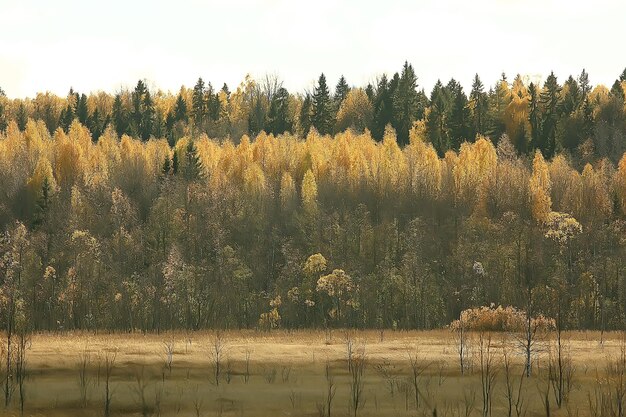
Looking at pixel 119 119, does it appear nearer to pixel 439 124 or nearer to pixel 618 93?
pixel 439 124

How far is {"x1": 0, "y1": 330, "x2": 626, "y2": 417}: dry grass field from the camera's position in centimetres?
3192

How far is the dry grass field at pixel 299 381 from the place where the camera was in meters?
31.9

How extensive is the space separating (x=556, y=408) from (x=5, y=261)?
82.7 metres

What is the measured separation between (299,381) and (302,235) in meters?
74.1

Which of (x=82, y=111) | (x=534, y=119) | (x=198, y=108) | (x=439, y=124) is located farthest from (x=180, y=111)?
(x=534, y=119)

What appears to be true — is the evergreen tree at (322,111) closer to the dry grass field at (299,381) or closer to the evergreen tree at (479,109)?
the evergreen tree at (479,109)

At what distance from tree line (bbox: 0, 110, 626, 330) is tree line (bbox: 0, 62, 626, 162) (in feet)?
31.8

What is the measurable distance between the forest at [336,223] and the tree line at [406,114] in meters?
0.55

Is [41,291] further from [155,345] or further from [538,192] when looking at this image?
[538,192]

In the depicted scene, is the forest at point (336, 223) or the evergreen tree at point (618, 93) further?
the evergreen tree at point (618, 93)

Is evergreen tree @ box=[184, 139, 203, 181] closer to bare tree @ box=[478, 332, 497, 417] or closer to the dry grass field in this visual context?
the dry grass field

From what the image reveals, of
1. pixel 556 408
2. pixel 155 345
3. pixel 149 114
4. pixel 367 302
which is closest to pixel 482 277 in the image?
Answer: pixel 367 302

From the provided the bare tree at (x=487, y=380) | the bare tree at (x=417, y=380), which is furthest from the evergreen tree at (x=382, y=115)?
the bare tree at (x=417, y=380)

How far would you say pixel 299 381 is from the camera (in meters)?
40.1
